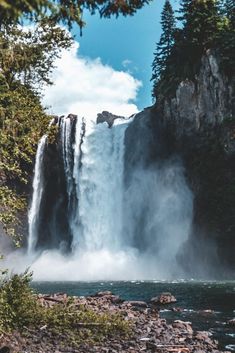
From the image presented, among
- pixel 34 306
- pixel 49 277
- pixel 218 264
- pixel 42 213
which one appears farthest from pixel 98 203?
pixel 34 306

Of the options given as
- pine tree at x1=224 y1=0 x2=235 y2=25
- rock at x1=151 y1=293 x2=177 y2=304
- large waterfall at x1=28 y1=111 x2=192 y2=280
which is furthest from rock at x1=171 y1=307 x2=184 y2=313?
pine tree at x1=224 y1=0 x2=235 y2=25

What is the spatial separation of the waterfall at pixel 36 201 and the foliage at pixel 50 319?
3266 centimetres

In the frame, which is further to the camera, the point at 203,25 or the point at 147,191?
the point at 147,191

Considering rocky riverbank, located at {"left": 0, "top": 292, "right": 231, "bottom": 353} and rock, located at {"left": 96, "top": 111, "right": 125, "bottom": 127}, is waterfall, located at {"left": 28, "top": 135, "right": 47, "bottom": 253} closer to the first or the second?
rock, located at {"left": 96, "top": 111, "right": 125, "bottom": 127}

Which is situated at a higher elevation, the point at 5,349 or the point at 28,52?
the point at 28,52

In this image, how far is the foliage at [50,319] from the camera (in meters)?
10.9

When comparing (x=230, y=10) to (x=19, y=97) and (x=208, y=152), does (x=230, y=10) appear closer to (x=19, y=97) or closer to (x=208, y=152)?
(x=208, y=152)

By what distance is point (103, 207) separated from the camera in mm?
42688

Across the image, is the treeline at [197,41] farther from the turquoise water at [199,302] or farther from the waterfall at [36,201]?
the turquoise water at [199,302]

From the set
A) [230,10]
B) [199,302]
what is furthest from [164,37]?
[199,302]

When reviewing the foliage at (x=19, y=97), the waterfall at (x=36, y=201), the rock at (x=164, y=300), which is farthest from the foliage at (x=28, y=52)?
the waterfall at (x=36, y=201)

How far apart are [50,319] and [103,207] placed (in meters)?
31.1

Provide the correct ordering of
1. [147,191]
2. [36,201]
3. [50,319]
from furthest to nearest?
1. [36,201]
2. [147,191]
3. [50,319]

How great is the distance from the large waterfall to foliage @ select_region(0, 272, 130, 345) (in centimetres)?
2635
